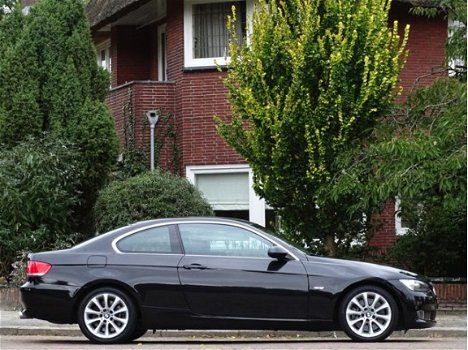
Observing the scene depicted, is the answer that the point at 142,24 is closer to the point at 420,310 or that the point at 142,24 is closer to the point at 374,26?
the point at 374,26

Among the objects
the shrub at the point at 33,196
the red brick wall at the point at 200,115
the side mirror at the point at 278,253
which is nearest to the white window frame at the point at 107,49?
the red brick wall at the point at 200,115

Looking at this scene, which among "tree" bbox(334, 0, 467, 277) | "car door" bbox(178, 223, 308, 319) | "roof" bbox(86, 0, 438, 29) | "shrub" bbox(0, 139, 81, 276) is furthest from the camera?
"roof" bbox(86, 0, 438, 29)

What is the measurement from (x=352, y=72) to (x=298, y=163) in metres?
1.65

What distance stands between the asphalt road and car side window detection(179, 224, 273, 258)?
1.12 meters

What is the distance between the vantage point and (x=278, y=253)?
47.0 feet

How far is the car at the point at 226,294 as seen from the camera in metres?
14.2

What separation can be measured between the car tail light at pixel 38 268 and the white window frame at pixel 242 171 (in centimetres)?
942

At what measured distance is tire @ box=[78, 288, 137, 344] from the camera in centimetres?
1427

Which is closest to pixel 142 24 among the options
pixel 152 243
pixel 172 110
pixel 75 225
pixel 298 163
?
pixel 172 110

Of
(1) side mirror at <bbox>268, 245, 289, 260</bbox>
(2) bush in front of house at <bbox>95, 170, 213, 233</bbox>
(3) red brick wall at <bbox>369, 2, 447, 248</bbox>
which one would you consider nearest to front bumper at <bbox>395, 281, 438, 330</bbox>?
(1) side mirror at <bbox>268, 245, 289, 260</bbox>

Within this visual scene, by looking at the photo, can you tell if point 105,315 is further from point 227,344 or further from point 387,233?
point 387,233

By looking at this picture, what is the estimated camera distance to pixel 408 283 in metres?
14.5

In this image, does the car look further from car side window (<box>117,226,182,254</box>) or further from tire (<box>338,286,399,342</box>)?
car side window (<box>117,226,182,254</box>)

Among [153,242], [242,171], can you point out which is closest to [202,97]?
[242,171]
